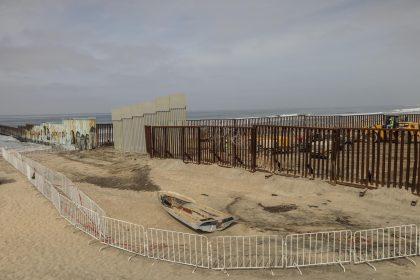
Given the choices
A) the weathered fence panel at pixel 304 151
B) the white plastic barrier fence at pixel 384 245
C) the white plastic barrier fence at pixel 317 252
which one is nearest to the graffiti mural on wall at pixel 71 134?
the weathered fence panel at pixel 304 151

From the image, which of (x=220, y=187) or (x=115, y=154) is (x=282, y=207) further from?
(x=115, y=154)

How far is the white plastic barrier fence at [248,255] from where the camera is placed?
7312 millimetres

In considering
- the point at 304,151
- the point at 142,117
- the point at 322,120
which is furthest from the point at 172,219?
the point at 322,120

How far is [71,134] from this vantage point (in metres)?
32.8

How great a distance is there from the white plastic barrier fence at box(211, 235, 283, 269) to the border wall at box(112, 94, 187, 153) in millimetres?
14058

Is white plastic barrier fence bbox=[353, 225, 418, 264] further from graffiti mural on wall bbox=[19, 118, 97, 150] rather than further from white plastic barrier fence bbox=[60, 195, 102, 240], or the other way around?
graffiti mural on wall bbox=[19, 118, 97, 150]

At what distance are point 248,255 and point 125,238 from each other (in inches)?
122

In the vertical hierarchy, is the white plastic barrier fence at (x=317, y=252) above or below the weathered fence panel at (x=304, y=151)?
below

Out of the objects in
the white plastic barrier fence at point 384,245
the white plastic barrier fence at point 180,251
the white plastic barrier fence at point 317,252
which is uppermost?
the white plastic barrier fence at point 384,245

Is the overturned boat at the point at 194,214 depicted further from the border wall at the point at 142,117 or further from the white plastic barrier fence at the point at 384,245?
the border wall at the point at 142,117

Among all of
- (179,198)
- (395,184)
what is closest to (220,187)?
(179,198)

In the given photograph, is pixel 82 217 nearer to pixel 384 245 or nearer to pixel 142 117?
pixel 384 245

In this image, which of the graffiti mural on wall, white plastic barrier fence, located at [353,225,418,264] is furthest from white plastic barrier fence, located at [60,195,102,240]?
the graffiti mural on wall

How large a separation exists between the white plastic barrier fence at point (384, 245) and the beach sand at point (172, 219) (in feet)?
0.89
